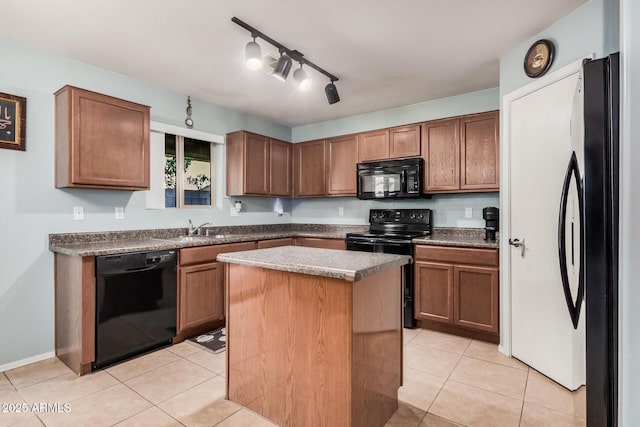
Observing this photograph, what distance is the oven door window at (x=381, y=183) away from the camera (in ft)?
12.4

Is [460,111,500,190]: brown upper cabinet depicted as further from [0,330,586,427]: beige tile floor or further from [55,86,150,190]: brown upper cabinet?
[55,86,150,190]: brown upper cabinet

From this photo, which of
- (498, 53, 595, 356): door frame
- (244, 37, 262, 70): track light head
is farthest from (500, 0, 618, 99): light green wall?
(244, 37, 262, 70): track light head

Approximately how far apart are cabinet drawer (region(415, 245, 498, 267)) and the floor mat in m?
2.06

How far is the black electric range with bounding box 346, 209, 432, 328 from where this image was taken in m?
3.39

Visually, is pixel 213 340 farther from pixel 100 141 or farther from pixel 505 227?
pixel 505 227

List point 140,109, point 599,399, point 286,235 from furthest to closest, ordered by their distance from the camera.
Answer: point 286,235, point 140,109, point 599,399

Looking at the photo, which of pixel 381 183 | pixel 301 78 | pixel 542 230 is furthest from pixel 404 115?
pixel 542 230

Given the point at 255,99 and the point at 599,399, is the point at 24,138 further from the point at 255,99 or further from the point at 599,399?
the point at 599,399

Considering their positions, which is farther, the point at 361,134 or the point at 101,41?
the point at 361,134

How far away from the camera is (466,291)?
10.00 feet

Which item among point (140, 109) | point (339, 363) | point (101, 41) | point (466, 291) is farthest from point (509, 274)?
point (101, 41)

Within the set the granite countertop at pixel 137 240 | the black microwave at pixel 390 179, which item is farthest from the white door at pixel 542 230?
the granite countertop at pixel 137 240

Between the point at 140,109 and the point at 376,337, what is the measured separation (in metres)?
2.78

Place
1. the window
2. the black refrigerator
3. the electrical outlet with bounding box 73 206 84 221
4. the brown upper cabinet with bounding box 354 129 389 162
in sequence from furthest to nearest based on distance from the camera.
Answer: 1. the brown upper cabinet with bounding box 354 129 389 162
2. the window
3. the electrical outlet with bounding box 73 206 84 221
4. the black refrigerator
